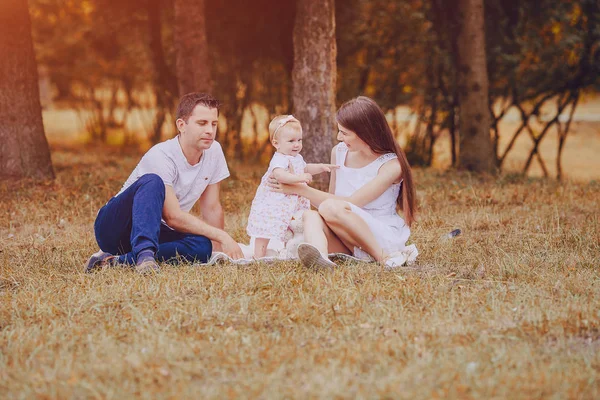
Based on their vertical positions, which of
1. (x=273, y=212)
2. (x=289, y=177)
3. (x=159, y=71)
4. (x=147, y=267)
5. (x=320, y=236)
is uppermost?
(x=159, y=71)

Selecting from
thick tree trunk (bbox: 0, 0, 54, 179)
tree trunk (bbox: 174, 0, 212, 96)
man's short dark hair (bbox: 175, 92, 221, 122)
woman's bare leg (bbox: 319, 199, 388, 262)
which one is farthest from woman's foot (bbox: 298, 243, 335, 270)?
tree trunk (bbox: 174, 0, 212, 96)

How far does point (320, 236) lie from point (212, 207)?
3.53 feet

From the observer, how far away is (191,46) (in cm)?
1129

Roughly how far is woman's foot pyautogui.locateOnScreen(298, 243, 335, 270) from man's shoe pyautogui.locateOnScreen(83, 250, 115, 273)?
4.92 ft

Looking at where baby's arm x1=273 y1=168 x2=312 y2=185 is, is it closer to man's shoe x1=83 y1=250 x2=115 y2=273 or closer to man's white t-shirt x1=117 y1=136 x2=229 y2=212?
man's white t-shirt x1=117 y1=136 x2=229 y2=212

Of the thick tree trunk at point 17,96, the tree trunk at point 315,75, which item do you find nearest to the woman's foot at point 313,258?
the tree trunk at point 315,75

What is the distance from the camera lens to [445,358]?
145 inches

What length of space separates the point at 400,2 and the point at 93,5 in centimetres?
640

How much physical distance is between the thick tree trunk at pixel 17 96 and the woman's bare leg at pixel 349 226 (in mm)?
5872

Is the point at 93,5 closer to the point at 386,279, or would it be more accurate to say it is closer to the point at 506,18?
the point at 506,18

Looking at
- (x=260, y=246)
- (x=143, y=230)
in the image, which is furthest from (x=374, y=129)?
(x=143, y=230)

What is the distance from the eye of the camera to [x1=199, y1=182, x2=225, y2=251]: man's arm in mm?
6105

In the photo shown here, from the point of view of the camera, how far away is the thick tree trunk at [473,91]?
11.5 metres

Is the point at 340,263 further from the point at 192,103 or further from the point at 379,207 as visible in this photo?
the point at 192,103
